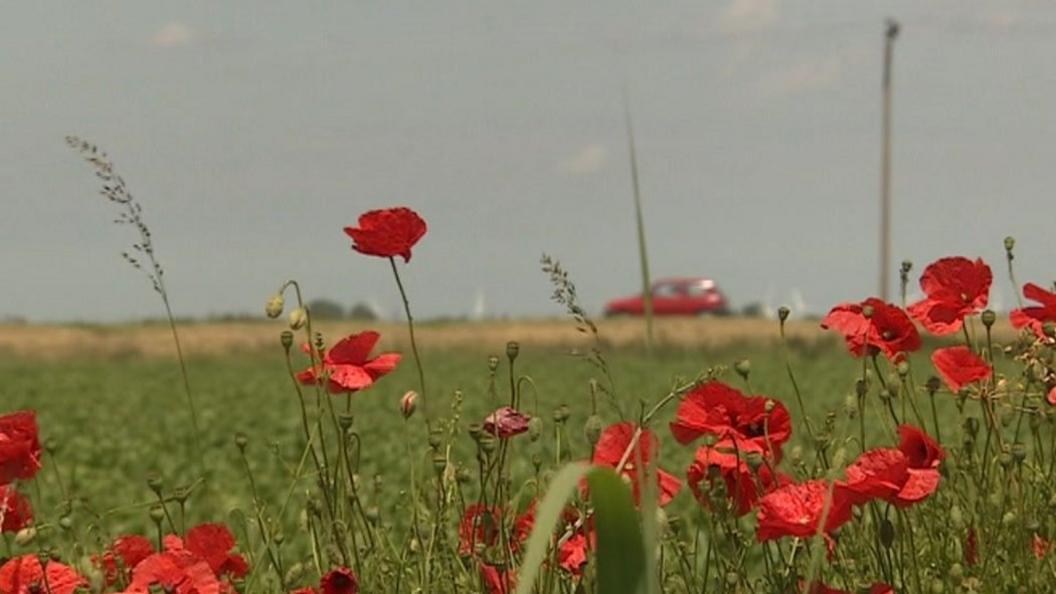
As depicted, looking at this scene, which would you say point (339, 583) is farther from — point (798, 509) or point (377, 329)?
point (377, 329)

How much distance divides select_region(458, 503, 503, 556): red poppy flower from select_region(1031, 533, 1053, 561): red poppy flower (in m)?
1.01

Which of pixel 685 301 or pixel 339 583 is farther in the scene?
pixel 685 301

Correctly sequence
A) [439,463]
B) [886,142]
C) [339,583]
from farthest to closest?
[886,142]
[439,463]
[339,583]

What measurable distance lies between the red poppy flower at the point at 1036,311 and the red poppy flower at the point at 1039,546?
1.30 ft

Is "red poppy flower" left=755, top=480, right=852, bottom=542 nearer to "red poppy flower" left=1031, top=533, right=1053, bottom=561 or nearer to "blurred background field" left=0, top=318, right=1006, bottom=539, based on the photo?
"blurred background field" left=0, top=318, right=1006, bottom=539

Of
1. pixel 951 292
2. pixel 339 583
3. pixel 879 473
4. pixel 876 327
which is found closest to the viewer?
pixel 879 473

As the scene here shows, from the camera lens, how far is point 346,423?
276cm

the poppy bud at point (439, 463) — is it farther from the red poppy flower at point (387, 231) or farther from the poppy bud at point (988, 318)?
the poppy bud at point (988, 318)

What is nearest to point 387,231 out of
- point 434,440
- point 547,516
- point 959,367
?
point 434,440

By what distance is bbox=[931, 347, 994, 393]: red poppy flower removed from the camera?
Answer: 3.04 metres

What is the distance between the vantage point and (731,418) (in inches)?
108

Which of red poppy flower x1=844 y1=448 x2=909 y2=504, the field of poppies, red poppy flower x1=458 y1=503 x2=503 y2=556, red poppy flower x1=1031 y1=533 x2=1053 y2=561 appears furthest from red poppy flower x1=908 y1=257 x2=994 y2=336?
red poppy flower x1=458 y1=503 x2=503 y2=556

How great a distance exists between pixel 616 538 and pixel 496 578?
101 cm

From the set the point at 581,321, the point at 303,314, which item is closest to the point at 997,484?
the point at 581,321
